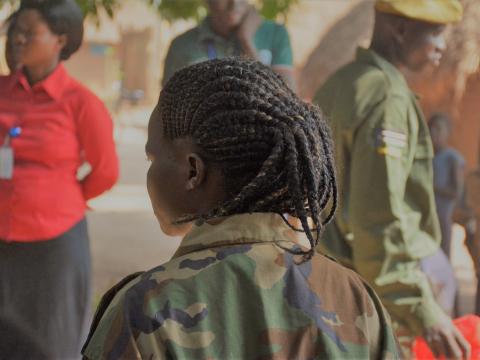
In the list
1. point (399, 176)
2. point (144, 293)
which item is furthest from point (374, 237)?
point (144, 293)

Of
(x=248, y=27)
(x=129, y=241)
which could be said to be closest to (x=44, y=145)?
A: (x=248, y=27)

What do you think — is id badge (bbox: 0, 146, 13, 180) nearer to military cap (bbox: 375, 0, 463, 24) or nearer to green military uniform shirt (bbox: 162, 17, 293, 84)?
green military uniform shirt (bbox: 162, 17, 293, 84)

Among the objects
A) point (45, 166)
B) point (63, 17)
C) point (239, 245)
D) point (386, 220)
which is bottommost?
point (386, 220)

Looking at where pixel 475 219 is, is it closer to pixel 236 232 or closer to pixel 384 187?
pixel 384 187

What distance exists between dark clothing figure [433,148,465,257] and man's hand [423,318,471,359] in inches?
125

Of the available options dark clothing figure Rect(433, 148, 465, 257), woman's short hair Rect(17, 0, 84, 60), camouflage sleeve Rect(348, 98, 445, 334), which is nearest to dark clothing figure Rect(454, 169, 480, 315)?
dark clothing figure Rect(433, 148, 465, 257)

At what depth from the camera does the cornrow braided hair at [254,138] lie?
1.51 m

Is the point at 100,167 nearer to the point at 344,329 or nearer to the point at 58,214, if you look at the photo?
the point at 58,214

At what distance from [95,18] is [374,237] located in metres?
2.88

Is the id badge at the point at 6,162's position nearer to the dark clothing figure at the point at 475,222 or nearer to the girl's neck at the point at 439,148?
the dark clothing figure at the point at 475,222

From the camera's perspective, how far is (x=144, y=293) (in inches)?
56.4

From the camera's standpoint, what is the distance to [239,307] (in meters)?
1.45

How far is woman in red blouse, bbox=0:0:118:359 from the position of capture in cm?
335

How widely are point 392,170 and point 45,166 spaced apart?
1.38 meters
